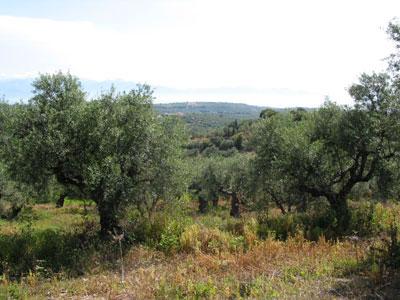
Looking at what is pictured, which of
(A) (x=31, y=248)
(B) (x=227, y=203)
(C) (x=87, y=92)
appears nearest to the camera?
(A) (x=31, y=248)

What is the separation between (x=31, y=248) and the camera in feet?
51.3

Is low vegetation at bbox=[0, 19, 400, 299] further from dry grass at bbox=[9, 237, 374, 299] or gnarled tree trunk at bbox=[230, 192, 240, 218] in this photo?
gnarled tree trunk at bbox=[230, 192, 240, 218]

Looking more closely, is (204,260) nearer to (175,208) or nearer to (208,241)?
(208,241)

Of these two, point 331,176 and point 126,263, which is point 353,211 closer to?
point 331,176

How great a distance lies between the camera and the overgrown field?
9.76 meters

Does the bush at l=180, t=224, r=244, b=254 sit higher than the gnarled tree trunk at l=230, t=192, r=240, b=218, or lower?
higher

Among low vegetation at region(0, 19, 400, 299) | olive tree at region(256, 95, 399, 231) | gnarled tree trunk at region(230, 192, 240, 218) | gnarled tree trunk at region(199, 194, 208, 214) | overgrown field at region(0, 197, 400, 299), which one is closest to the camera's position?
overgrown field at region(0, 197, 400, 299)

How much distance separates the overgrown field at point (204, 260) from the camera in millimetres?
9758

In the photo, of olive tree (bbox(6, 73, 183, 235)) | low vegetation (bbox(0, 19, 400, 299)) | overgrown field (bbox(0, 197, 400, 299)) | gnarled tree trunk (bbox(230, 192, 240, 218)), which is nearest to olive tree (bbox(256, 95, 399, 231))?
low vegetation (bbox(0, 19, 400, 299))

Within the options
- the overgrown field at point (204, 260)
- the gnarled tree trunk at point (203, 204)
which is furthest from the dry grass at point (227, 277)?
the gnarled tree trunk at point (203, 204)

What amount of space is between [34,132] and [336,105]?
1359 cm

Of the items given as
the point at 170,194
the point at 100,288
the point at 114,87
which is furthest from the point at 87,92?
the point at 100,288

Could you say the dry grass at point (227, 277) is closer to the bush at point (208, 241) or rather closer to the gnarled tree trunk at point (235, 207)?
the bush at point (208, 241)

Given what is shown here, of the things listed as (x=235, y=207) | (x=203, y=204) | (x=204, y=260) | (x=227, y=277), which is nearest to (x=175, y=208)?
(x=204, y=260)
